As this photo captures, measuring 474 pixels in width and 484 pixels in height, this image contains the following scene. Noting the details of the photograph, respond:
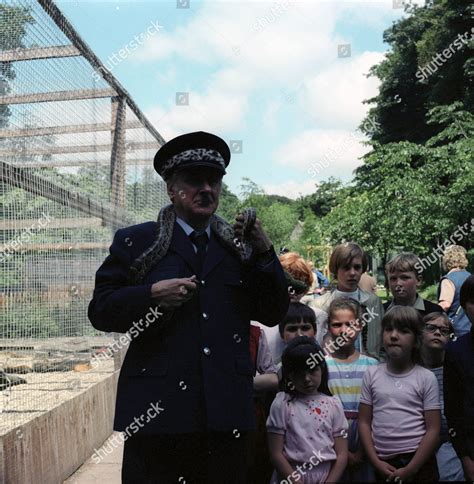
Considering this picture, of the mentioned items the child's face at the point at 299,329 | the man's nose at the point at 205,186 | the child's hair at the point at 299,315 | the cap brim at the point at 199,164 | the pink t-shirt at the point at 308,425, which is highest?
the cap brim at the point at 199,164

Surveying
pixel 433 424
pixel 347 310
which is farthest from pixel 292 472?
pixel 347 310

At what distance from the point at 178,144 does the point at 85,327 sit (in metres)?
3.32

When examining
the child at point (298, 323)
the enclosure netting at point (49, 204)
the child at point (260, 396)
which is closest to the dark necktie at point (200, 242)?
the child at point (260, 396)

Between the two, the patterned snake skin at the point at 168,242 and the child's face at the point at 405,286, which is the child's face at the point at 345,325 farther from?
the patterned snake skin at the point at 168,242

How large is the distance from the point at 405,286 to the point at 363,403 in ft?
3.65

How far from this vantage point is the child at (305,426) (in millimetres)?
3607

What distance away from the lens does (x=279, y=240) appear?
41219 mm

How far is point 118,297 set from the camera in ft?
7.95

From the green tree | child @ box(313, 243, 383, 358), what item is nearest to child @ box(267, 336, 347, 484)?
child @ box(313, 243, 383, 358)

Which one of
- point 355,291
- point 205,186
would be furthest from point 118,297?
point 355,291

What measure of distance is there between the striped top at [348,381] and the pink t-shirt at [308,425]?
0.33m

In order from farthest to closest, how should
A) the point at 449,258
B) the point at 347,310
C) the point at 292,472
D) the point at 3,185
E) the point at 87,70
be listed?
1. the point at 449,258
2. the point at 87,70
3. the point at 347,310
4. the point at 3,185
5. the point at 292,472

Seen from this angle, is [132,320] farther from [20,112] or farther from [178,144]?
[20,112]

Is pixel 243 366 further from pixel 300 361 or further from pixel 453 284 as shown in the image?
pixel 453 284
